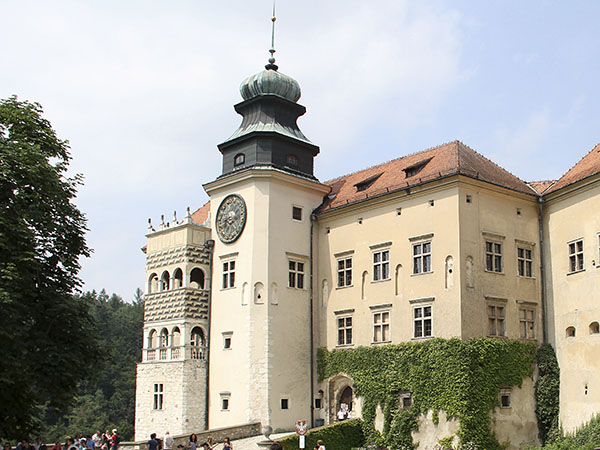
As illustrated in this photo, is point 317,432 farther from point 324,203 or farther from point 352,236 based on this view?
point 324,203

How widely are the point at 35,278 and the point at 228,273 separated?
13514mm

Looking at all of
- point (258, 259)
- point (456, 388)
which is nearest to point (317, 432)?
point (456, 388)

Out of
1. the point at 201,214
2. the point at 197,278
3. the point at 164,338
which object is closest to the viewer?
the point at 164,338

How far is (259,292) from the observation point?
33.2 meters

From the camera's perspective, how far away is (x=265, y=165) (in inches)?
1367

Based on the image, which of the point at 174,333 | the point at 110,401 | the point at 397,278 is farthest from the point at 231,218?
the point at 110,401

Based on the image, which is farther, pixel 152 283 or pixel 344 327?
pixel 152 283

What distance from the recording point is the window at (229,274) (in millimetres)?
34375

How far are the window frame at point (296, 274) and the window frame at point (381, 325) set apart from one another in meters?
4.18

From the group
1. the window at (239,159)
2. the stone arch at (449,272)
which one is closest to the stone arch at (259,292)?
the window at (239,159)

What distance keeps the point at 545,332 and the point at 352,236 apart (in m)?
9.22

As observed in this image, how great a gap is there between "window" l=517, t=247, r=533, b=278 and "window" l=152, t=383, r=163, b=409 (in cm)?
1717

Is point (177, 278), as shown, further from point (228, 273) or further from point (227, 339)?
point (227, 339)

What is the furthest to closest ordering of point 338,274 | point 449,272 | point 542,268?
point 338,274 < point 542,268 < point 449,272
